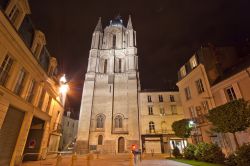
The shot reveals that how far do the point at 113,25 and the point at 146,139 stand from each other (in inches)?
1390

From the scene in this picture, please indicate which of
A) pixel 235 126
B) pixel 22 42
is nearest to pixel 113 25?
pixel 22 42

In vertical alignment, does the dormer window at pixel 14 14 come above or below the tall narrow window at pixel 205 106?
above

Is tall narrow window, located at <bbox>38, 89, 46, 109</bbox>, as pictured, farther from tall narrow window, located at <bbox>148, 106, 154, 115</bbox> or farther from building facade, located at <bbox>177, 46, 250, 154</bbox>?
tall narrow window, located at <bbox>148, 106, 154, 115</bbox>

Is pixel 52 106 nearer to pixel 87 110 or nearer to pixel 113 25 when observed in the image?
pixel 87 110

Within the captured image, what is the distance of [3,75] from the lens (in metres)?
8.14

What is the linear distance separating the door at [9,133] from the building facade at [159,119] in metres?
22.7

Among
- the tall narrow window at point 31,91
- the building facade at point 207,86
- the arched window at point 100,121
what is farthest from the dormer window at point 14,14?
the arched window at point 100,121

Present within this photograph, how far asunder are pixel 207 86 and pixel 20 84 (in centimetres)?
1828

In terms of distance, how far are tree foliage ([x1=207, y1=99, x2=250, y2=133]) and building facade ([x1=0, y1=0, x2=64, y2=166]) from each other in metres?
14.7

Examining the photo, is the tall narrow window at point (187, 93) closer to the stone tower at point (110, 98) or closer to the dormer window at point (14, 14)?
the stone tower at point (110, 98)

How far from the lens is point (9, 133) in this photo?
29.3ft

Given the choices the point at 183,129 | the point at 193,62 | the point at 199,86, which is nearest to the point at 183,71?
the point at 193,62

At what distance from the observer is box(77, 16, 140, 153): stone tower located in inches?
1145

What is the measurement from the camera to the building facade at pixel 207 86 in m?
14.9
